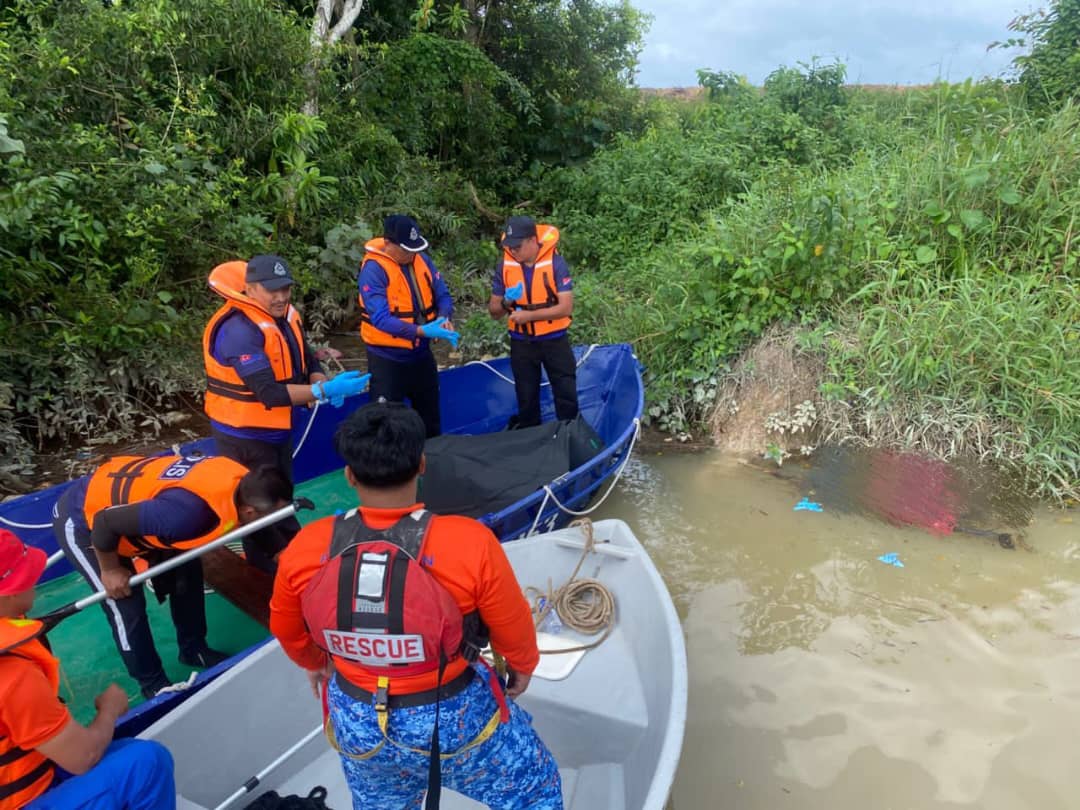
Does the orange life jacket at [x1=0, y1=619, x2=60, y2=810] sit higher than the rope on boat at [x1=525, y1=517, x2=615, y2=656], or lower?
higher

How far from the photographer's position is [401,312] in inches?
155

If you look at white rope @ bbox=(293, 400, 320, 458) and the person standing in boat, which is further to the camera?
white rope @ bbox=(293, 400, 320, 458)

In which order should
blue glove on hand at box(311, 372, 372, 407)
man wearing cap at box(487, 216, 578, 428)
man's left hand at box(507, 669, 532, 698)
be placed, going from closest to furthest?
man's left hand at box(507, 669, 532, 698) < blue glove on hand at box(311, 372, 372, 407) < man wearing cap at box(487, 216, 578, 428)

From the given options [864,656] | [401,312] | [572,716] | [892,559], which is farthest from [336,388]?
[892,559]

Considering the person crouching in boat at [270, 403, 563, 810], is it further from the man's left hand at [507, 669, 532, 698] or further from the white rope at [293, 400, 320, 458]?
the white rope at [293, 400, 320, 458]

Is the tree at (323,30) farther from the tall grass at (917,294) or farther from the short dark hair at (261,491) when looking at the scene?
the short dark hair at (261,491)

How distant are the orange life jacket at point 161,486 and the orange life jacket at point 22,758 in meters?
0.73

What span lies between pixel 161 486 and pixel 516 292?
2.51 m

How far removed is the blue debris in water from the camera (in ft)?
12.1

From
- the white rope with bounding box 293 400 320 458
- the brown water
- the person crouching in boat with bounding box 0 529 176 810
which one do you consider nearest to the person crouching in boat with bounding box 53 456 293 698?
the person crouching in boat with bounding box 0 529 176 810

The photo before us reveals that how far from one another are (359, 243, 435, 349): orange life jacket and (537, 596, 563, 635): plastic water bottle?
70.2 inches

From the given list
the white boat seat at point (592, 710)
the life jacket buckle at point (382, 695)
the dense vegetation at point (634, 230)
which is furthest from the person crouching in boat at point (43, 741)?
the dense vegetation at point (634, 230)

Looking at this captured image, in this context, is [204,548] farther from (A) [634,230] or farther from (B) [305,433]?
(A) [634,230]

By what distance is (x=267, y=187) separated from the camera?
19.4 ft
